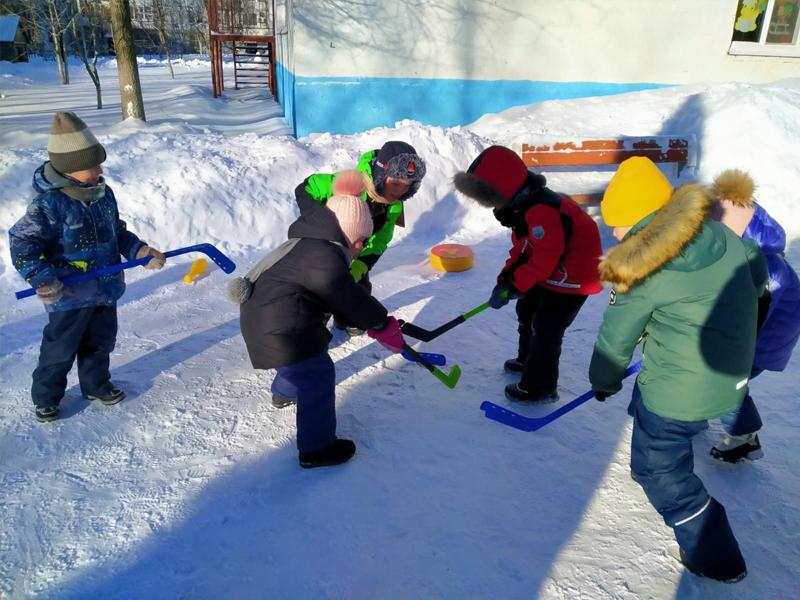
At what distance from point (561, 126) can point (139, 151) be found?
541cm

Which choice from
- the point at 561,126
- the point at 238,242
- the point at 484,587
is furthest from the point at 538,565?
the point at 561,126

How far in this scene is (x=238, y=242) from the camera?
16.6 ft

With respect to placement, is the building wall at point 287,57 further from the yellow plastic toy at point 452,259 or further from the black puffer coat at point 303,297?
the black puffer coat at point 303,297

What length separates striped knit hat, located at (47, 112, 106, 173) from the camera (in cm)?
254

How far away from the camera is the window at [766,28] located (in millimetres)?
8992

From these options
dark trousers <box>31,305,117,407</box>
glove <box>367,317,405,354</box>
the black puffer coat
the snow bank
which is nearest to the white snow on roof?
the snow bank

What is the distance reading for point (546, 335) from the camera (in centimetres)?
289

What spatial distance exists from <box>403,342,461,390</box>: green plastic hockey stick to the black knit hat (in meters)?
0.95

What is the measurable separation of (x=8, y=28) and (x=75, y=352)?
118 ft

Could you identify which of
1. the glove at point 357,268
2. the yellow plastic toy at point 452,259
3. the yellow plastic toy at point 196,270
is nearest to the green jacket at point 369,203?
the glove at point 357,268

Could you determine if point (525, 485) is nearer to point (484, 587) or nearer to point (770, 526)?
point (484, 587)

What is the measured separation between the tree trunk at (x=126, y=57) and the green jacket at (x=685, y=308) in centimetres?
948

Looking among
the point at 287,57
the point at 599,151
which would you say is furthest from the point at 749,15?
the point at 287,57

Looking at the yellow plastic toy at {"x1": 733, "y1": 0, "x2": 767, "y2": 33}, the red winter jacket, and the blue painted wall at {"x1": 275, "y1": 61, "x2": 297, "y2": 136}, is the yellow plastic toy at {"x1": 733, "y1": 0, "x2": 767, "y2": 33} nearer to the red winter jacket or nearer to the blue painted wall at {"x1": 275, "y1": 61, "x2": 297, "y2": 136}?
the blue painted wall at {"x1": 275, "y1": 61, "x2": 297, "y2": 136}
